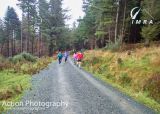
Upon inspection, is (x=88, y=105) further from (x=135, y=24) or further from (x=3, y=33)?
(x=3, y=33)

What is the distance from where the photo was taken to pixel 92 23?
68062 millimetres

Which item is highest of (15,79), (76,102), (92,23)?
(92,23)

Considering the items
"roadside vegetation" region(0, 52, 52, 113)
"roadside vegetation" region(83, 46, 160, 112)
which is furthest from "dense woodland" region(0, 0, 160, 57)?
"roadside vegetation" region(0, 52, 52, 113)

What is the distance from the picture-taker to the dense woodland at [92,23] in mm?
36125

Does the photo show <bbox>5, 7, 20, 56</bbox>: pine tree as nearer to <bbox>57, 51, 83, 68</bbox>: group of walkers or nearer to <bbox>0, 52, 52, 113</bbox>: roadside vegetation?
<bbox>0, 52, 52, 113</bbox>: roadside vegetation

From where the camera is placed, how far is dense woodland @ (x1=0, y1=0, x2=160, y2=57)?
119 feet

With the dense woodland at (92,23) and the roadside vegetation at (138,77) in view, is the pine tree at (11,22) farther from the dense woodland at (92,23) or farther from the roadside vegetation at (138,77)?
the roadside vegetation at (138,77)

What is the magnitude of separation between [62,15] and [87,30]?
7611 millimetres

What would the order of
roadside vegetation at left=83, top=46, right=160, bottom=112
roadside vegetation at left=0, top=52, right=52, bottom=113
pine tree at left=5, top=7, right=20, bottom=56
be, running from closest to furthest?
roadside vegetation at left=0, top=52, right=52, bottom=113 < roadside vegetation at left=83, top=46, right=160, bottom=112 < pine tree at left=5, top=7, right=20, bottom=56

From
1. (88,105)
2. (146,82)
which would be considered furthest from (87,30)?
(88,105)

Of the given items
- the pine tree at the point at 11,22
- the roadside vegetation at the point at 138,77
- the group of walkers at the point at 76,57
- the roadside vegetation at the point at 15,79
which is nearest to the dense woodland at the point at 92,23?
the pine tree at the point at 11,22

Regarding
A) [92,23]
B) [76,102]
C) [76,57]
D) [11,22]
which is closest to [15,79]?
[76,102]

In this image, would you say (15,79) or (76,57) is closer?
(15,79)

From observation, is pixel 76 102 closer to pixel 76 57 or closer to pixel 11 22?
pixel 76 57
